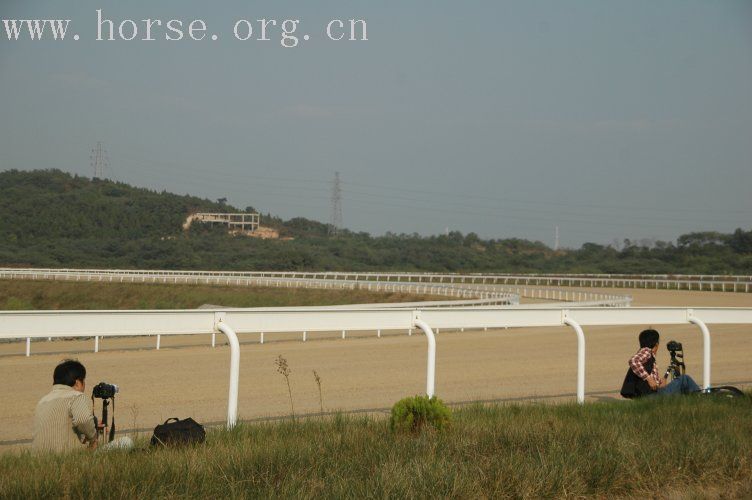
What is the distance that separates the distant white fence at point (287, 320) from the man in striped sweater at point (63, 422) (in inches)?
30.2

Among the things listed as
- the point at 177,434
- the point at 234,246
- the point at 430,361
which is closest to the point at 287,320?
the point at 430,361

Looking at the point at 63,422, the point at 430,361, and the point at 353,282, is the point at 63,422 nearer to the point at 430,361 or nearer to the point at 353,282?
the point at 430,361

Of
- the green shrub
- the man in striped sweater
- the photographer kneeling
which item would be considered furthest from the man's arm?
the photographer kneeling

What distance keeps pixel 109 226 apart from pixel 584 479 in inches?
4525

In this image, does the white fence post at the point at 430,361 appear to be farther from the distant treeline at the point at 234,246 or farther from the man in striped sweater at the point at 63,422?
the distant treeline at the point at 234,246

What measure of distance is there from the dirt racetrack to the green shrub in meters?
2.67

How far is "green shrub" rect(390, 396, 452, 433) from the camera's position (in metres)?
6.80

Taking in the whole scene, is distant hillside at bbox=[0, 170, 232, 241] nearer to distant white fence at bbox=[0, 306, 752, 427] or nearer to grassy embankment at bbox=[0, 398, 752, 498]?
distant white fence at bbox=[0, 306, 752, 427]

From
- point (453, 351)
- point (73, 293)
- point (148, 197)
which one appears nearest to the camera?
point (453, 351)

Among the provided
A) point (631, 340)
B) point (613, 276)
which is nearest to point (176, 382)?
point (631, 340)

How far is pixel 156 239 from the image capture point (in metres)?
102

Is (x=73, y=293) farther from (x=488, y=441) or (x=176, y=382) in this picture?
(x=488, y=441)

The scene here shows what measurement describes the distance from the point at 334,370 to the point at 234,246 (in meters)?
88.1

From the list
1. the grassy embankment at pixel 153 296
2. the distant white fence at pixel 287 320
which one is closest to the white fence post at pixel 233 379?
the distant white fence at pixel 287 320
